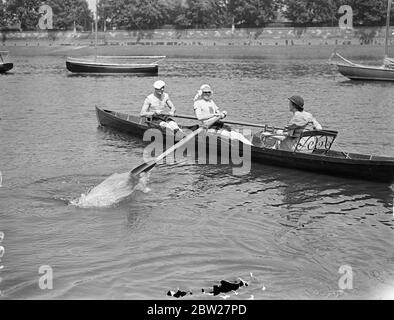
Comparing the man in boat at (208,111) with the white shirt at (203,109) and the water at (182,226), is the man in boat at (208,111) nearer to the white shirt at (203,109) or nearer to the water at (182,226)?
the white shirt at (203,109)

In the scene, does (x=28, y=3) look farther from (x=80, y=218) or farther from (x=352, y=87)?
(x=80, y=218)

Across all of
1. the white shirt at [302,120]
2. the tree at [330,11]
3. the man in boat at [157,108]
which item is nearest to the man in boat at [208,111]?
the man in boat at [157,108]

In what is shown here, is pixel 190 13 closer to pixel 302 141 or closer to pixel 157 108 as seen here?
pixel 157 108

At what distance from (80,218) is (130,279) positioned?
10.4 feet

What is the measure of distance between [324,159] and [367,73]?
2929 centimetres

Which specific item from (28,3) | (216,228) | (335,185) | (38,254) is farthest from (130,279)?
(28,3)

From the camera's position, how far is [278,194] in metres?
14.4

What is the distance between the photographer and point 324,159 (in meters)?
15.1

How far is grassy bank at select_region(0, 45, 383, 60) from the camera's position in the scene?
7769 cm

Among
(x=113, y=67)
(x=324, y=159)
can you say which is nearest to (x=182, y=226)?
(x=324, y=159)

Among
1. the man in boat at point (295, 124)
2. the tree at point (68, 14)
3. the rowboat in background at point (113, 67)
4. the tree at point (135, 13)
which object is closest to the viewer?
the man in boat at point (295, 124)

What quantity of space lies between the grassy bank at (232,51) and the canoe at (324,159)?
58460 mm

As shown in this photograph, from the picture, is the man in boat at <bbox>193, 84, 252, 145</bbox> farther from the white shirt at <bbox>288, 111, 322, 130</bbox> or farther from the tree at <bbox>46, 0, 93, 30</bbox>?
the tree at <bbox>46, 0, 93, 30</bbox>

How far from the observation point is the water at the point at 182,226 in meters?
9.52
